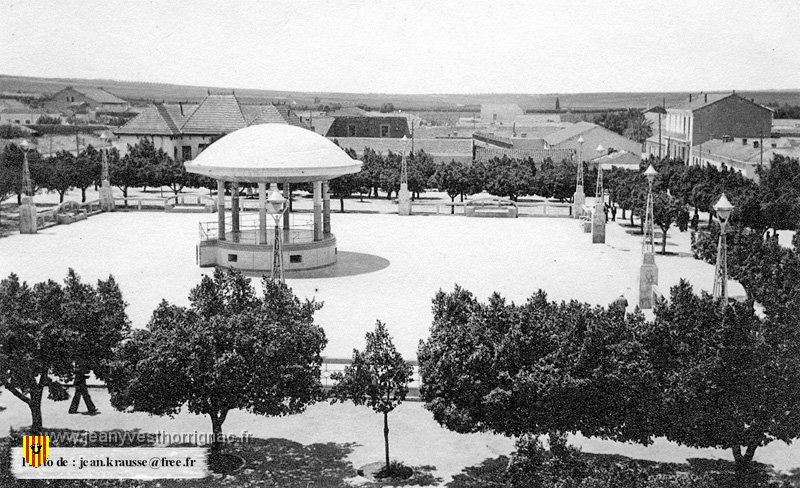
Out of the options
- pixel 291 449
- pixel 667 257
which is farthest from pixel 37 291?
pixel 667 257

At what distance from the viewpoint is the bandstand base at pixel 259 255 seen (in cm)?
3747

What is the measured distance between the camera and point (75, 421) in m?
20.4

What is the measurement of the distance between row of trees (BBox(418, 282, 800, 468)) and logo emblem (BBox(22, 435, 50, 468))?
23.7 ft

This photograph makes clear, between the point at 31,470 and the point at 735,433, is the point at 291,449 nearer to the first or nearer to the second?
the point at 31,470

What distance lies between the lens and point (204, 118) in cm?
8469

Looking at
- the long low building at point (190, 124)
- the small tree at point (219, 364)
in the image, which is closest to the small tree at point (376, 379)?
the small tree at point (219, 364)

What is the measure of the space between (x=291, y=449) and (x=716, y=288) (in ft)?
32.1

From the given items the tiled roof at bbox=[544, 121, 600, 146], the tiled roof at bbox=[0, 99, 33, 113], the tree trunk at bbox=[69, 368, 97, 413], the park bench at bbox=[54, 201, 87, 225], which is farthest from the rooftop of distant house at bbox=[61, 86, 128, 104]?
the tree trunk at bbox=[69, 368, 97, 413]

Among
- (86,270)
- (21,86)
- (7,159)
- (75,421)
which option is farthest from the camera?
(21,86)

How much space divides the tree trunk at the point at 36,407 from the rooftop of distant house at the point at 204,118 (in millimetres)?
65438

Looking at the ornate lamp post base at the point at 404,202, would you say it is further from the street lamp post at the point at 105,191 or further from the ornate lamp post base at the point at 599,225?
the street lamp post at the point at 105,191

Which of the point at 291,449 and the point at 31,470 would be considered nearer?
the point at 31,470

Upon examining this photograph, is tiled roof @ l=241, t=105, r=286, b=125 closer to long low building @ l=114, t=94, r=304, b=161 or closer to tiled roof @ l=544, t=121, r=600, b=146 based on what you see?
long low building @ l=114, t=94, r=304, b=161

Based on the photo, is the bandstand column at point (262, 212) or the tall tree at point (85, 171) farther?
the tall tree at point (85, 171)
